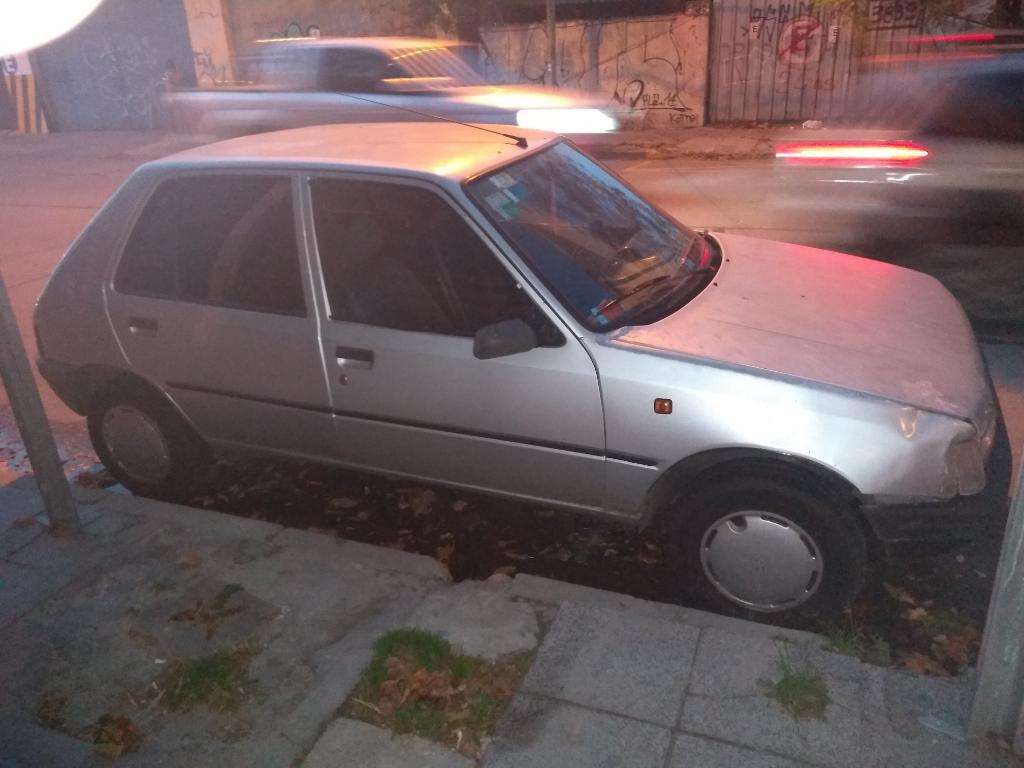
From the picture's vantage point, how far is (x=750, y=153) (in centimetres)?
1387

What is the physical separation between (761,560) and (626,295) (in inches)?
45.1

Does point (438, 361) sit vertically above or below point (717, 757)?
above

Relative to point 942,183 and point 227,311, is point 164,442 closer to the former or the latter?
point 227,311

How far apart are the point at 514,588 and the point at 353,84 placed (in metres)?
9.41

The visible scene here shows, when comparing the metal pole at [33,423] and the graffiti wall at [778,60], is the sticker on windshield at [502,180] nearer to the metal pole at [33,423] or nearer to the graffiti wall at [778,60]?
the metal pole at [33,423]

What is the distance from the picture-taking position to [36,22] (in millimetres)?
23609

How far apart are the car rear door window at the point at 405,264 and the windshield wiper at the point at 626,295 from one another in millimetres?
273

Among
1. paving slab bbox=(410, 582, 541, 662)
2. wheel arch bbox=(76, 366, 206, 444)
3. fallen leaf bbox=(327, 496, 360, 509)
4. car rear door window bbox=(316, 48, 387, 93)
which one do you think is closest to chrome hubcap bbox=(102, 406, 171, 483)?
wheel arch bbox=(76, 366, 206, 444)

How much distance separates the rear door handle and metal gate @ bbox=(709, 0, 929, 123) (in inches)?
537

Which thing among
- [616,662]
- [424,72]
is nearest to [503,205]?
[616,662]

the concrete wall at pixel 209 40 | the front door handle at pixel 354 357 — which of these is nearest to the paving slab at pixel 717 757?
the front door handle at pixel 354 357

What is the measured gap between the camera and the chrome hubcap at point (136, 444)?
4.41 meters

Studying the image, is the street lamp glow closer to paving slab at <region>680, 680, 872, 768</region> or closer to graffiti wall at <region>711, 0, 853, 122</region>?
graffiti wall at <region>711, 0, 853, 122</region>

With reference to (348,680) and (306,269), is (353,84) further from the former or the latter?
(348,680)
